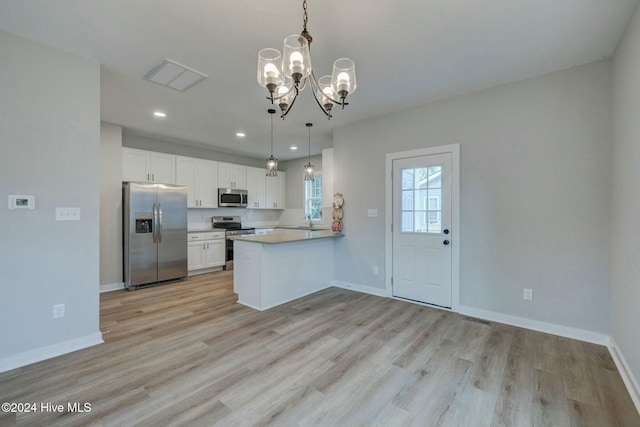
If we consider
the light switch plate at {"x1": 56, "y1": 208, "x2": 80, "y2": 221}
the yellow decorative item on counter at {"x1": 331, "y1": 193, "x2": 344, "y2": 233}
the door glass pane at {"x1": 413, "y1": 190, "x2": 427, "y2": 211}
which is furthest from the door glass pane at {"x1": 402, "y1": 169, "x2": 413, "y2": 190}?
the light switch plate at {"x1": 56, "y1": 208, "x2": 80, "y2": 221}

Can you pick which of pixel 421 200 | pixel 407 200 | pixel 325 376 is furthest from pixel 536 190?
pixel 325 376

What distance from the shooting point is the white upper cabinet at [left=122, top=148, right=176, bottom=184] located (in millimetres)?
4695

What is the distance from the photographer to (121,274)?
4641mm

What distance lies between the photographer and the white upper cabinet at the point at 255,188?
6.68 metres

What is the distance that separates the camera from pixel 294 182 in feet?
24.1

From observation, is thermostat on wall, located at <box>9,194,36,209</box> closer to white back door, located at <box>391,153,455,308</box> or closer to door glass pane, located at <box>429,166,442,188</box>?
white back door, located at <box>391,153,455,308</box>

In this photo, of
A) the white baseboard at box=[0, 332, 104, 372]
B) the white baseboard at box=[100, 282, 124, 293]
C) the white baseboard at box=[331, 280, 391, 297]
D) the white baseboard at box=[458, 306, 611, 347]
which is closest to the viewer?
the white baseboard at box=[0, 332, 104, 372]

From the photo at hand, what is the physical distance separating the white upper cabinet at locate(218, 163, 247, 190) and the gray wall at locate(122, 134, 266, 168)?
335mm

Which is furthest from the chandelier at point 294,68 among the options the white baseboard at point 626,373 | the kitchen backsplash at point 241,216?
the kitchen backsplash at point 241,216

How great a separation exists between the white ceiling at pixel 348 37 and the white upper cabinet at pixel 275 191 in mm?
3716

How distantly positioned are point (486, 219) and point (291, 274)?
2.61 metres

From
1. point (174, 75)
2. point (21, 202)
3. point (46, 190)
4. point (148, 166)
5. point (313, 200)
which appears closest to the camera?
point (21, 202)

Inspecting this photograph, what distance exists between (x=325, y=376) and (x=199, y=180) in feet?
15.8

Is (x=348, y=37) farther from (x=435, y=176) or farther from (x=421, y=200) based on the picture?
(x=421, y=200)
